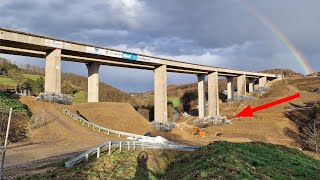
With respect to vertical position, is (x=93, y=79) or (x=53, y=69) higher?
(x=53, y=69)

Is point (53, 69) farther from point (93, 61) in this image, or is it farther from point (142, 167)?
point (142, 167)

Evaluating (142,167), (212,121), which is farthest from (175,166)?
(212,121)

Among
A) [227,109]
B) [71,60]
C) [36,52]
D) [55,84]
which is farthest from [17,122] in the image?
[227,109]

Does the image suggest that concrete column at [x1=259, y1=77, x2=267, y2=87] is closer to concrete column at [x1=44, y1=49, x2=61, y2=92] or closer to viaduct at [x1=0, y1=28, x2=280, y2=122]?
viaduct at [x1=0, y1=28, x2=280, y2=122]

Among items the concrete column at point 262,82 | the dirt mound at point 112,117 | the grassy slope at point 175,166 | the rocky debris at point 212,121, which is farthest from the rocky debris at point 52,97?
the concrete column at point 262,82

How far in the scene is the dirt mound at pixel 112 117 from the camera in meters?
46.5

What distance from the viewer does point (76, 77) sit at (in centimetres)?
12281

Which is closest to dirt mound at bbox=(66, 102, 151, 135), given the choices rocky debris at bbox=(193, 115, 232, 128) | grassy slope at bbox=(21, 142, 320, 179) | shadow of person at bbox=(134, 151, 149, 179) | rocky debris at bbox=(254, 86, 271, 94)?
rocky debris at bbox=(193, 115, 232, 128)

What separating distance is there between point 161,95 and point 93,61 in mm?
14780

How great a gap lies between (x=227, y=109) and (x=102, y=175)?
253ft

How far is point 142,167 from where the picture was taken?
1906 centimetres

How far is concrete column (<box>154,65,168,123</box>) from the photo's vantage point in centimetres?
6063

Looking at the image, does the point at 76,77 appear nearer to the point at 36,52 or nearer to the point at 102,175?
the point at 36,52

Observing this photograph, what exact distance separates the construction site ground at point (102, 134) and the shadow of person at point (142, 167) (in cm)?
473
